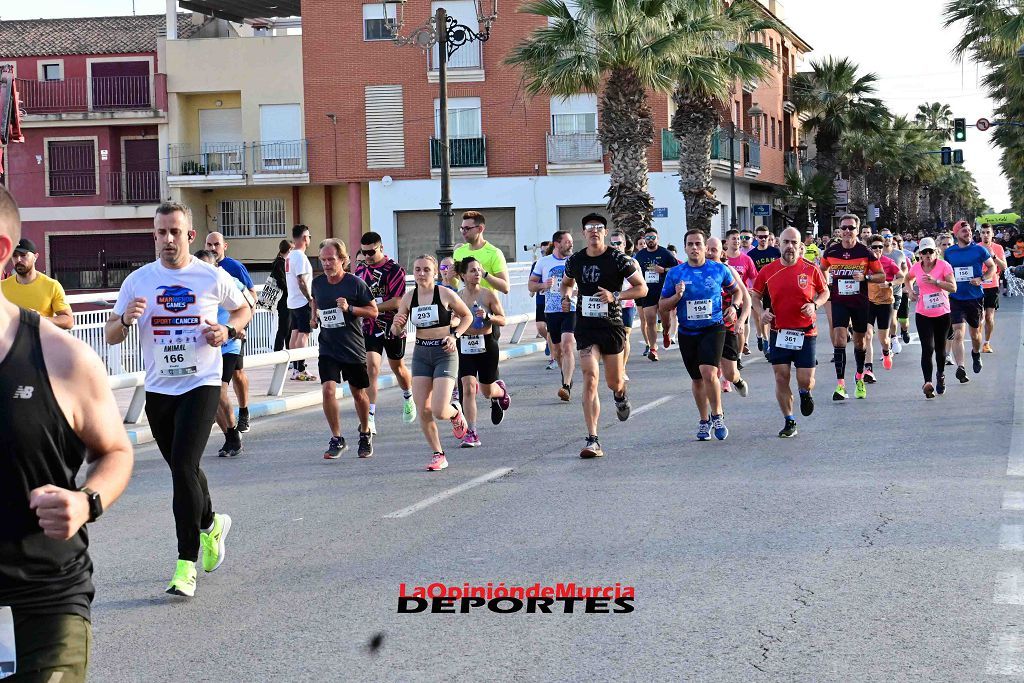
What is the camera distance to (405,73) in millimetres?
46062

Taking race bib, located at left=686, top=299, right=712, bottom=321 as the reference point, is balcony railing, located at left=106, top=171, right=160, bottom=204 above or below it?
above

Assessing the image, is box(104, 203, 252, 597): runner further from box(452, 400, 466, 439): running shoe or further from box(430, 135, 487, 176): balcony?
box(430, 135, 487, 176): balcony

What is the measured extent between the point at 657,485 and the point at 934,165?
322 ft

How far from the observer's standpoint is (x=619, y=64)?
3253cm

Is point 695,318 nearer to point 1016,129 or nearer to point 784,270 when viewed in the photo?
point 784,270

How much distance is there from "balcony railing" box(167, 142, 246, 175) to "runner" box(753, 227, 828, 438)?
117ft

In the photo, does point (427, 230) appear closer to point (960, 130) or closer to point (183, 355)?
point (960, 130)

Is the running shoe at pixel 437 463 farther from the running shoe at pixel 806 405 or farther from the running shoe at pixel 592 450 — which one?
the running shoe at pixel 806 405

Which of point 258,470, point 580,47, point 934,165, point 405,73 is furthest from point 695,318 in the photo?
point 934,165

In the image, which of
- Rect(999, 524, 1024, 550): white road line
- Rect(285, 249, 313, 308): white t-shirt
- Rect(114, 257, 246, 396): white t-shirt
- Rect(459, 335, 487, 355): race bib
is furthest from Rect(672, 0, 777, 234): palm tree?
Rect(114, 257, 246, 396): white t-shirt

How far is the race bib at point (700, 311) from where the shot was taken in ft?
40.4

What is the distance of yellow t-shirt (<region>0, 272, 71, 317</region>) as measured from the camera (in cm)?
1059

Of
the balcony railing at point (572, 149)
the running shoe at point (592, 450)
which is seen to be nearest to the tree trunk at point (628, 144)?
the balcony railing at point (572, 149)

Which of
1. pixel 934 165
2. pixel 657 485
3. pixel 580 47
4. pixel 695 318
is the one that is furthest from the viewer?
pixel 934 165
